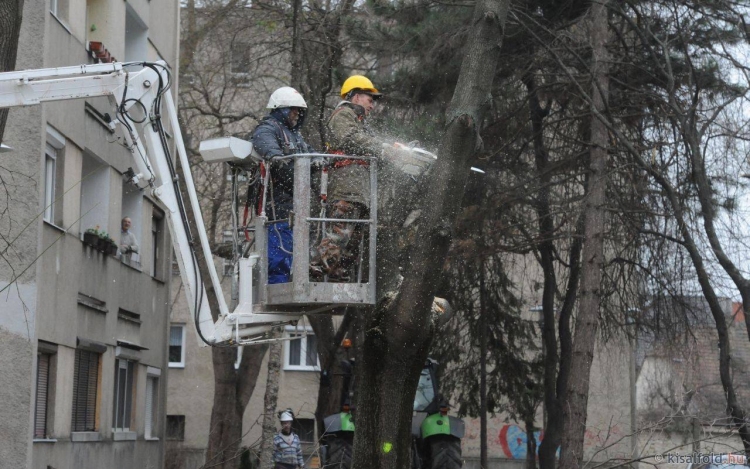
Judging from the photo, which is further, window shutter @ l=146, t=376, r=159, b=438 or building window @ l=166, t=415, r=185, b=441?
building window @ l=166, t=415, r=185, b=441

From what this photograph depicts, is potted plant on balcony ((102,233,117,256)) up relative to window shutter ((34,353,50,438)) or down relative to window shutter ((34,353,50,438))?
up

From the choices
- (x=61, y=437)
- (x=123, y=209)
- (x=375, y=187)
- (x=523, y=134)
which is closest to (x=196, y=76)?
(x=123, y=209)

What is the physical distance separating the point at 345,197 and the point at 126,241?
38.0 ft

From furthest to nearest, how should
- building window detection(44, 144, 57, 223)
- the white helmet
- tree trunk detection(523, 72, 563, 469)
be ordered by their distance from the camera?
tree trunk detection(523, 72, 563, 469)
building window detection(44, 144, 57, 223)
the white helmet

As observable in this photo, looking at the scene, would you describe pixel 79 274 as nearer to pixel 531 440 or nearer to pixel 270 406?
pixel 270 406

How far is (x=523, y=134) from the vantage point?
19.3m

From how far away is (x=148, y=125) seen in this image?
24.5 ft

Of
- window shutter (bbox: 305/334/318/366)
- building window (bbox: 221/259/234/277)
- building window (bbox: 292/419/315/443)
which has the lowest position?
building window (bbox: 292/419/315/443)

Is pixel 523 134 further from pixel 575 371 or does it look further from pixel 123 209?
pixel 123 209

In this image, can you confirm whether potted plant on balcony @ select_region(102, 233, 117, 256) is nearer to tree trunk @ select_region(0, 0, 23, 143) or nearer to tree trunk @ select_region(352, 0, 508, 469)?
tree trunk @ select_region(0, 0, 23, 143)

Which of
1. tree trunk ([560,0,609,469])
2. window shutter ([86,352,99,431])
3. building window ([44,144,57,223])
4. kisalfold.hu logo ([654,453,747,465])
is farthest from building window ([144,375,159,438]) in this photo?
kisalfold.hu logo ([654,453,747,465])

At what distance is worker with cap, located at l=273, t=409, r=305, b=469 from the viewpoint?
54.6 ft

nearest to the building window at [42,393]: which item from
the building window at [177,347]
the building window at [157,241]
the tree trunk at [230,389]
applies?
the building window at [157,241]

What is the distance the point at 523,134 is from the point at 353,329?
6.31 metres
